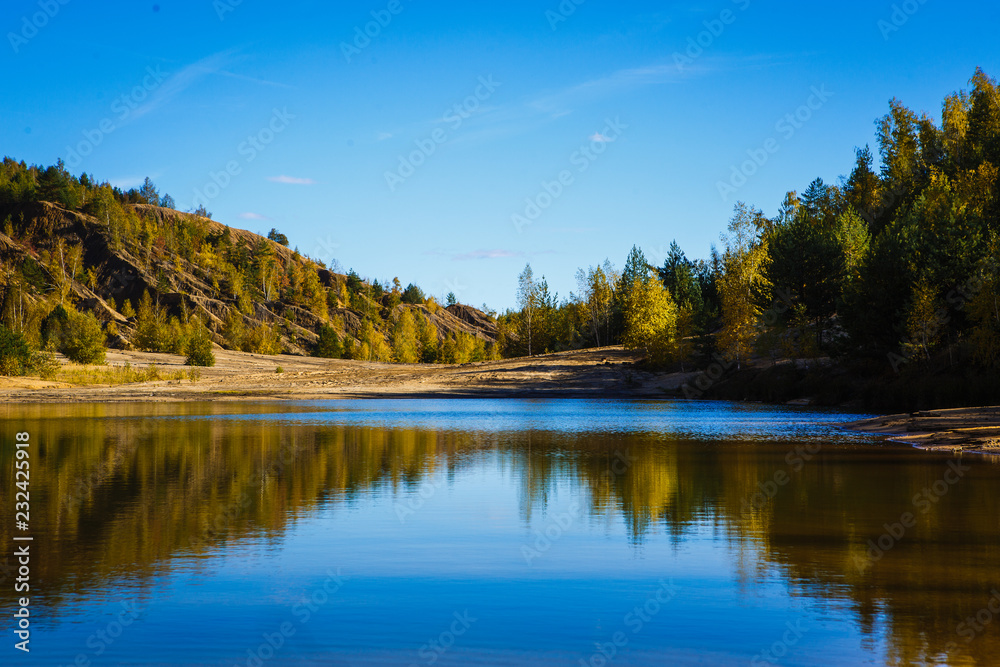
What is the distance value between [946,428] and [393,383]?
202ft

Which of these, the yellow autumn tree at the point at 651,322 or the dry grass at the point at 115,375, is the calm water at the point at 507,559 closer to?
the yellow autumn tree at the point at 651,322

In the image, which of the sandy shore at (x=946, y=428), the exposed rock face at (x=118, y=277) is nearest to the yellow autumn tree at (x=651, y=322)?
the sandy shore at (x=946, y=428)

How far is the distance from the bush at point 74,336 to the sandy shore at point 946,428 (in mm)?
82062

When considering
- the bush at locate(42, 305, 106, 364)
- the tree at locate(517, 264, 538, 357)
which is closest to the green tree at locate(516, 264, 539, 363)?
the tree at locate(517, 264, 538, 357)

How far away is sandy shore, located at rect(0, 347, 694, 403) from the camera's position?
71.8 metres

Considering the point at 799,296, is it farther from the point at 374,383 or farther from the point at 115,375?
the point at 115,375

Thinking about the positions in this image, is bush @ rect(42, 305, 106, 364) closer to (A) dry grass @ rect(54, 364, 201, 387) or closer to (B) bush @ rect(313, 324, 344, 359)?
(A) dry grass @ rect(54, 364, 201, 387)

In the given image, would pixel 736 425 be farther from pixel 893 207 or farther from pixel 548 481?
pixel 893 207

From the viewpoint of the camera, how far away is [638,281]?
94000 millimetres

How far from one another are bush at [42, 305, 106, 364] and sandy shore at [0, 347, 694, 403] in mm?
3052

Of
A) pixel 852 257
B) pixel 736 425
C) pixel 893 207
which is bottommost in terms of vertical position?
pixel 736 425

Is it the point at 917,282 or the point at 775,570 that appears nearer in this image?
the point at 775,570

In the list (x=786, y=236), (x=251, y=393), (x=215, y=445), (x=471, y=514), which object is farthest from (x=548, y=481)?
(x=251, y=393)

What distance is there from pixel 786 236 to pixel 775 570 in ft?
203
